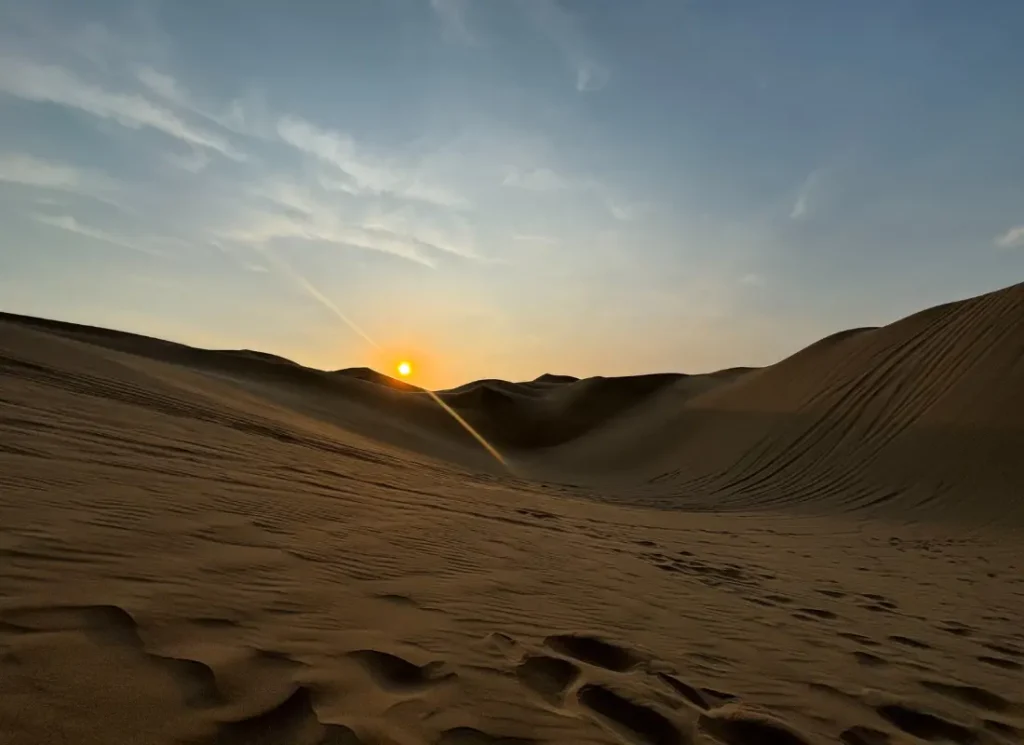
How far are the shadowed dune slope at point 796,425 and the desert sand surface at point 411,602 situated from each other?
2.02 m

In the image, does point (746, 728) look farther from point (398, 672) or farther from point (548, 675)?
point (398, 672)

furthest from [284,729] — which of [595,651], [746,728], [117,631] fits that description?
[746,728]

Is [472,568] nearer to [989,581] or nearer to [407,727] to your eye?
[407,727]

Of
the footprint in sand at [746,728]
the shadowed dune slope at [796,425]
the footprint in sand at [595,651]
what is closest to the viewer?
the footprint in sand at [746,728]

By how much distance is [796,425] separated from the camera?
57.2ft

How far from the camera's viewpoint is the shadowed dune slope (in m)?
12.8

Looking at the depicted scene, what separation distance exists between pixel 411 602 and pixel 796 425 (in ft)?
53.4

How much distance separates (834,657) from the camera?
3.59 metres

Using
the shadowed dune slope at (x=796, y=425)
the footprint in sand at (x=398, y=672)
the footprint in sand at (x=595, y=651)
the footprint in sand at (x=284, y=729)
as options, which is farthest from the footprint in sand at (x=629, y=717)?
the shadowed dune slope at (x=796, y=425)

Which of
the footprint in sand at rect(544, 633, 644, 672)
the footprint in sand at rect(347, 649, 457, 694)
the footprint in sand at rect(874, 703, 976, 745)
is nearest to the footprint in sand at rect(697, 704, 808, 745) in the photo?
the footprint in sand at rect(544, 633, 644, 672)

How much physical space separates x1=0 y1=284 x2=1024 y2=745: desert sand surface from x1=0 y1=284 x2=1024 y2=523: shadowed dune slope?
79.6 inches

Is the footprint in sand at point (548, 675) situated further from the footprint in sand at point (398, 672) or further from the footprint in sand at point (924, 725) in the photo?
the footprint in sand at point (924, 725)

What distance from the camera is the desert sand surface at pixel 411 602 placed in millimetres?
2000

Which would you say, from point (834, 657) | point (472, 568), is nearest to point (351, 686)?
point (472, 568)
